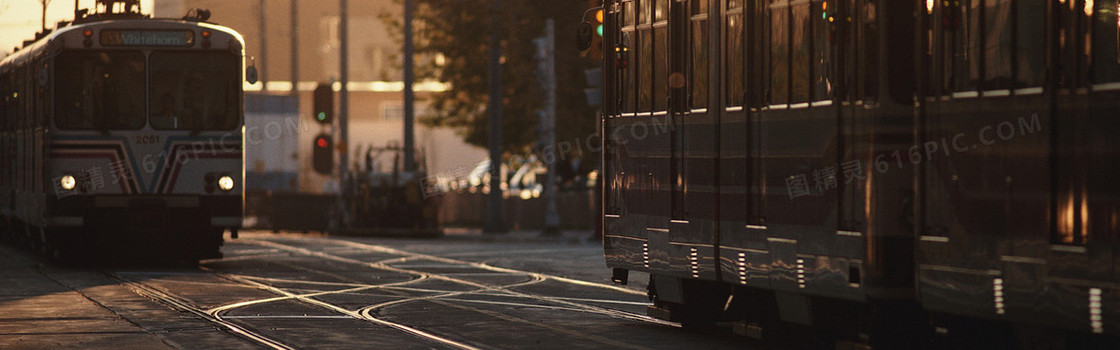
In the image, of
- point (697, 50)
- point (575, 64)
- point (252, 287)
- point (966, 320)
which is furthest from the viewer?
point (575, 64)

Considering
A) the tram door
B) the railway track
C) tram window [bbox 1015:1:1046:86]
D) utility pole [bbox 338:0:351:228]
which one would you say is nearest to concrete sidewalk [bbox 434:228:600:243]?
utility pole [bbox 338:0:351:228]

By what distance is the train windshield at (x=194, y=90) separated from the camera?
22719mm

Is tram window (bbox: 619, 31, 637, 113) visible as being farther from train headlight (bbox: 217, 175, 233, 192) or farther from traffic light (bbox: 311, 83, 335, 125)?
traffic light (bbox: 311, 83, 335, 125)

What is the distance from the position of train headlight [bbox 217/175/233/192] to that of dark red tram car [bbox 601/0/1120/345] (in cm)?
919

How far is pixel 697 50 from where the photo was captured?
13414 mm

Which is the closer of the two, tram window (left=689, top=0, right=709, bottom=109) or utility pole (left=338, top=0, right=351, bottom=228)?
tram window (left=689, top=0, right=709, bottom=109)

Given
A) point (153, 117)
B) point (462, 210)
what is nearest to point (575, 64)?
point (462, 210)

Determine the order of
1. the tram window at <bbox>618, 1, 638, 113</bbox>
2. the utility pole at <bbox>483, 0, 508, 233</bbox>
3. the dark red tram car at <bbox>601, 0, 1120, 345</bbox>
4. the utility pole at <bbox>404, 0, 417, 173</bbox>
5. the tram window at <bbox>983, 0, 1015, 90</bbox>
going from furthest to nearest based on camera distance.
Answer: the utility pole at <bbox>404, 0, 417, 173</bbox> < the utility pole at <bbox>483, 0, 508, 233</bbox> < the tram window at <bbox>618, 1, 638, 113</bbox> < the tram window at <bbox>983, 0, 1015, 90</bbox> < the dark red tram car at <bbox>601, 0, 1120, 345</bbox>

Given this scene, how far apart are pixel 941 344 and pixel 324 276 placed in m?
12.3

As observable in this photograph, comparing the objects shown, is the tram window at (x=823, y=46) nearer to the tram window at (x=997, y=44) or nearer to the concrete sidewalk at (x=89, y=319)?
the tram window at (x=997, y=44)

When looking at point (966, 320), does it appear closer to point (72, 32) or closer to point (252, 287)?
point (252, 287)

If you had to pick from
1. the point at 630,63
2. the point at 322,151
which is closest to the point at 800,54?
the point at 630,63

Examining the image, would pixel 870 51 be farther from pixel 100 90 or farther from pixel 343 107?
pixel 343 107

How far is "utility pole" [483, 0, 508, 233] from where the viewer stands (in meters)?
38.2
